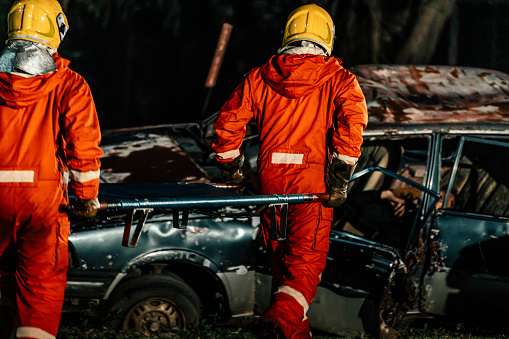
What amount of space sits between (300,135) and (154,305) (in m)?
1.50

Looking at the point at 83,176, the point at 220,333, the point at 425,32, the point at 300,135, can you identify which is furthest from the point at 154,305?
the point at 425,32

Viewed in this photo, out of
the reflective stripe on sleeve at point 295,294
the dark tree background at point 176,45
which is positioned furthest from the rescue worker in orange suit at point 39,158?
the dark tree background at point 176,45

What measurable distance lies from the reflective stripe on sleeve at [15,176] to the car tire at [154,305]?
1.18 meters

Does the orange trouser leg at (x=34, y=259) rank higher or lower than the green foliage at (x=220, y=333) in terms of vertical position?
higher

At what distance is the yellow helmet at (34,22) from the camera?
3.14 meters

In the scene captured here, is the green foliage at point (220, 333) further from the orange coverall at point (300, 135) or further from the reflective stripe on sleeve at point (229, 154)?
the reflective stripe on sleeve at point (229, 154)

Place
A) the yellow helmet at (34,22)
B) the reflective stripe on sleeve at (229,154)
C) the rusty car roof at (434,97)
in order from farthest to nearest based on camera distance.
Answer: the rusty car roof at (434,97), the reflective stripe on sleeve at (229,154), the yellow helmet at (34,22)

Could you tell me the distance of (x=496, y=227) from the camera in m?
4.21

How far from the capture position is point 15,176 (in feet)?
10.1

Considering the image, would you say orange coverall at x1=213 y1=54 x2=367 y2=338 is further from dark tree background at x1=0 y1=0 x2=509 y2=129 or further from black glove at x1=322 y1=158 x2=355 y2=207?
dark tree background at x1=0 y1=0 x2=509 y2=129

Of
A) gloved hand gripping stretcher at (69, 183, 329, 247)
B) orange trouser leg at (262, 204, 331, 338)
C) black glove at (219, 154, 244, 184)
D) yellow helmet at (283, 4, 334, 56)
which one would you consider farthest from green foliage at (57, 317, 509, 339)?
yellow helmet at (283, 4, 334, 56)

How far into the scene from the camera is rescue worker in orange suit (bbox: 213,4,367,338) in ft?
11.1

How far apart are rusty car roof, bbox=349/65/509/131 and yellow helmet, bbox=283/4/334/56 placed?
1.00 metres

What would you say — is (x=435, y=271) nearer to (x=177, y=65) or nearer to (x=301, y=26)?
(x=301, y=26)
